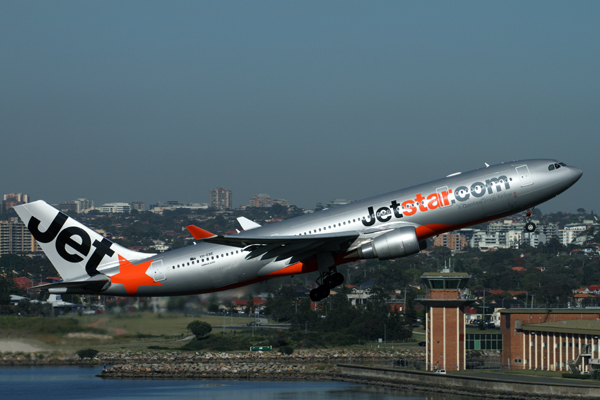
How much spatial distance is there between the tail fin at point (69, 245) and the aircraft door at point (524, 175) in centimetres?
2230

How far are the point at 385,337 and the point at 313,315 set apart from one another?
15666mm

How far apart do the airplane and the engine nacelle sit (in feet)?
0.18

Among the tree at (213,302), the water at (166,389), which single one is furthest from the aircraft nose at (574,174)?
the water at (166,389)

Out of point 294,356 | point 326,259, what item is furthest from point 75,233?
point 294,356

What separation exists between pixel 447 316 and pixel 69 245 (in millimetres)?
86695

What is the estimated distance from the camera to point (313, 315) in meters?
177

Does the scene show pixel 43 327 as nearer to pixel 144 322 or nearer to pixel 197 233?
pixel 144 322

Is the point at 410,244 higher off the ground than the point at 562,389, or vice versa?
the point at 410,244

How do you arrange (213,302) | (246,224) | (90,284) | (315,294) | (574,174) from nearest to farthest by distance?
(574,174), (315,294), (90,284), (246,224), (213,302)

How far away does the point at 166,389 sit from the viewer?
140 meters

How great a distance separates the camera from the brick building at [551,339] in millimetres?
117125

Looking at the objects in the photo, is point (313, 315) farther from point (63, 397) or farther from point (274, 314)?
point (63, 397)

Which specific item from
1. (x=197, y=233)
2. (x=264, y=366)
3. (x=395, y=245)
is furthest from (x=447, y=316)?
(x=197, y=233)

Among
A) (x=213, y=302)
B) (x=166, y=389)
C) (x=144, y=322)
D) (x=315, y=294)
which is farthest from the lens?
(x=166, y=389)
